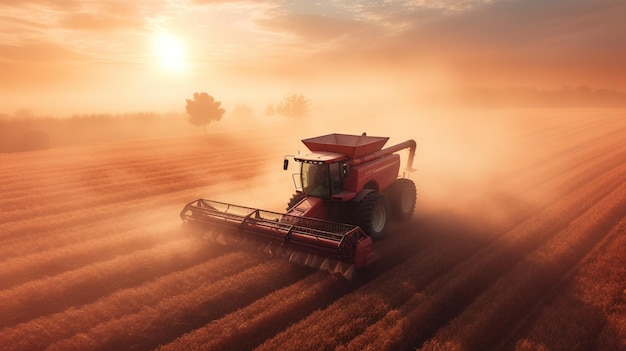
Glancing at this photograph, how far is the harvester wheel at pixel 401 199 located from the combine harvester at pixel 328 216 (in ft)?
1.35

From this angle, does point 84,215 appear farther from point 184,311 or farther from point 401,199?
point 401,199

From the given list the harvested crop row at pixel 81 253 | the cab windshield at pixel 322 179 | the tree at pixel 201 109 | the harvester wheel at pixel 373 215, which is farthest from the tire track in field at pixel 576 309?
the tree at pixel 201 109

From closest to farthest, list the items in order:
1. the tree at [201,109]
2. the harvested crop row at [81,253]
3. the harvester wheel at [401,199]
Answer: the harvested crop row at [81,253], the harvester wheel at [401,199], the tree at [201,109]

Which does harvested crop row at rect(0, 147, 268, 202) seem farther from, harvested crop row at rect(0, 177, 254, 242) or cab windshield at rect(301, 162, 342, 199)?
cab windshield at rect(301, 162, 342, 199)

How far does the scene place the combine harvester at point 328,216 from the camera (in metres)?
6.59

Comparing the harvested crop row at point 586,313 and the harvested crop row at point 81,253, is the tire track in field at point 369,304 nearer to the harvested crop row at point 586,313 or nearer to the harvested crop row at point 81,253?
the harvested crop row at point 586,313

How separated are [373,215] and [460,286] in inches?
97.3

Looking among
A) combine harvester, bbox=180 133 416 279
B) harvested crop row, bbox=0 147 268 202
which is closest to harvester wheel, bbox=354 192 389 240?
combine harvester, bbox=180 133 416 279

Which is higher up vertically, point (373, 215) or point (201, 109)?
point (201, 109)

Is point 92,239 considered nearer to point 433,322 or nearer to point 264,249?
point 264,249

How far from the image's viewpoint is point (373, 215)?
8141 millimetres

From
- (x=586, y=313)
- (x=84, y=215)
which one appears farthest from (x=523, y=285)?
(x=84, y=215)

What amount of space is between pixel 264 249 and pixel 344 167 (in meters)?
2.41

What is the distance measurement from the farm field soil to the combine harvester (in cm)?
37
